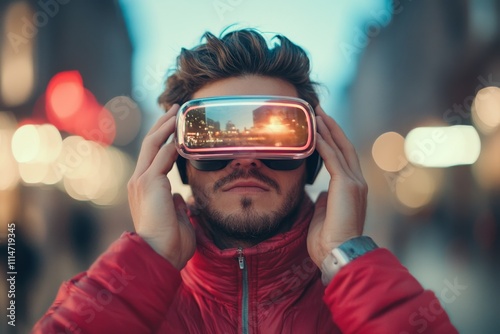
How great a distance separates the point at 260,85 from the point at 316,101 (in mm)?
469

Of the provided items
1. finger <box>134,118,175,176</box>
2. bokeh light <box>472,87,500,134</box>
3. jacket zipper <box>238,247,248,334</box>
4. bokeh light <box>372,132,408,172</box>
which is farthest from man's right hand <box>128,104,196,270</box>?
bokeh light <box>372,132,408,172</box>

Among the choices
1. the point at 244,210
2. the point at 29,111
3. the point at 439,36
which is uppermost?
the point at 439,36

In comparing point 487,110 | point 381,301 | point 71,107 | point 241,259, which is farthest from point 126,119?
point 381,301

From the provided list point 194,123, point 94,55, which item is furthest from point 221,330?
point 94,55

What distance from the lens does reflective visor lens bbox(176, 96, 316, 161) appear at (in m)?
1.87

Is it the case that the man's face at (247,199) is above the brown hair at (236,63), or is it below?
below

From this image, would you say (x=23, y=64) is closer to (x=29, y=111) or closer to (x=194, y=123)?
(x=29, y=111)

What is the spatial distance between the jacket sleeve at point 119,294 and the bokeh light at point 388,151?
126ft

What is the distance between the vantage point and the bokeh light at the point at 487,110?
15328mm

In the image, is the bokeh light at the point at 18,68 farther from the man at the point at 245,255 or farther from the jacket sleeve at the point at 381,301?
the jacket sleeve at the point at 381,301

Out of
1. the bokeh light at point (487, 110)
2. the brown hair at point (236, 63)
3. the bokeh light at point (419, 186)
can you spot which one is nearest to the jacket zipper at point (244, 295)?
the brown hair at point (236, 63)

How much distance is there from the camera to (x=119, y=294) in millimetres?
1557

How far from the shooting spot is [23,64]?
68.9 feet

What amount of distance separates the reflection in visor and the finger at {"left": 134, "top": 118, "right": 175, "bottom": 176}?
10 cm
